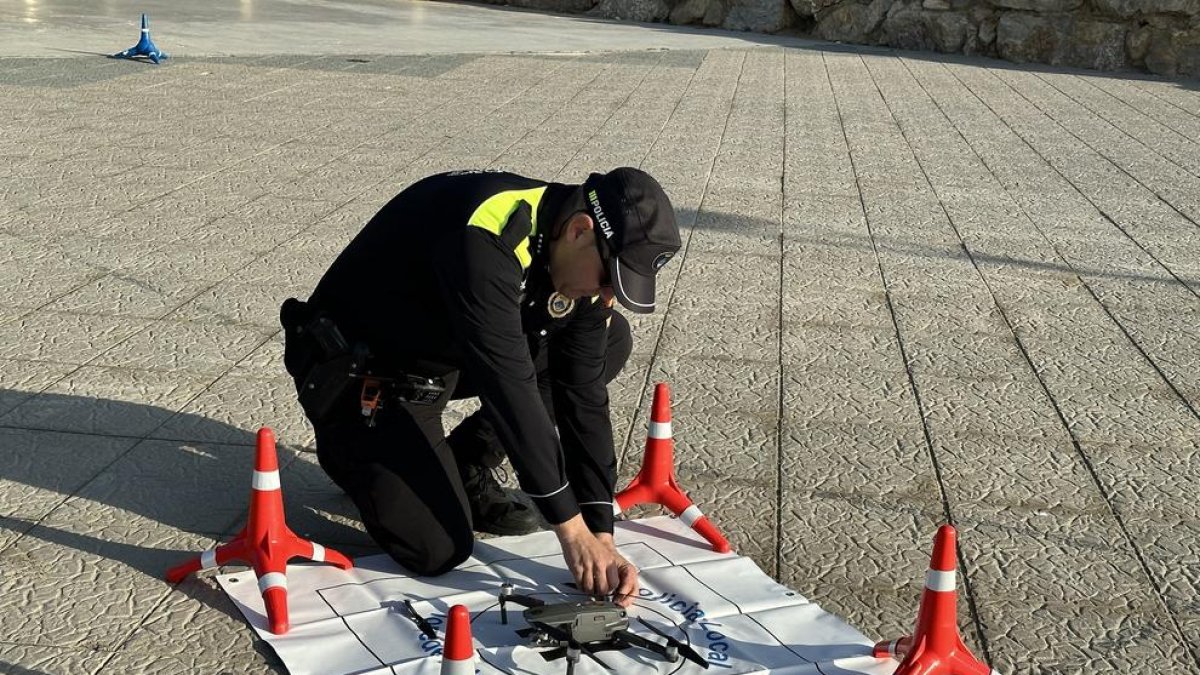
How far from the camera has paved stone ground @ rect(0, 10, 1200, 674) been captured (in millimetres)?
3605

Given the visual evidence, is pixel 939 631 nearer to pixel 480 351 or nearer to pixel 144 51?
pixel 480 351

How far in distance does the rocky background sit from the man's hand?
17382 millimetres

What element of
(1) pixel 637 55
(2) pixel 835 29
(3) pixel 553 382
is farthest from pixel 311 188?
(2) pixel 835 29

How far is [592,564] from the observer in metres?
3.23

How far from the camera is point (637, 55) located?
17.2 meters

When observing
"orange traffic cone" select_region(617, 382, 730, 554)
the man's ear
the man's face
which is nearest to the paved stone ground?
"orange traffic cone" select_region(617, 382, 730, 554)

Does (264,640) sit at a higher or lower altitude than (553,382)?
lower

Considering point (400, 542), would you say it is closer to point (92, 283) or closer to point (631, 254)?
point (631, 254)

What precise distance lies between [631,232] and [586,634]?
943 mm

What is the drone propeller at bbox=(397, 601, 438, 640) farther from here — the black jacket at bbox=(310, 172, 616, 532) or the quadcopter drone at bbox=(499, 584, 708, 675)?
the black jacket at bbox=(310, 172, 616, 532)

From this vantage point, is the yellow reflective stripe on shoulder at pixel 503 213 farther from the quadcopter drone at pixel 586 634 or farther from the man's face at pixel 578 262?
the quadcopter drone at pixel 586 634

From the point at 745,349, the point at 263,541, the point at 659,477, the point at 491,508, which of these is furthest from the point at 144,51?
the point at 263,541

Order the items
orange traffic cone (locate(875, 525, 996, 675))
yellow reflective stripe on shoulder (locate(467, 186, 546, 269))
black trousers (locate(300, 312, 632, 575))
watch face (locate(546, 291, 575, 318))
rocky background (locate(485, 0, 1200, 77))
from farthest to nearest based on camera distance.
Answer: rocky background (locate(485, 0, 1200, 77)) < black trousers (locate(300, 312, 632, 575)) < watch face (locate(546, 291, 575, 318)) < yellow reflective stripe on shoulder (locate(467, 186, 546, 269)) < orange traffic cone (locate(875, 525, 996, 675))

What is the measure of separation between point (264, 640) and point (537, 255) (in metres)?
1.12
